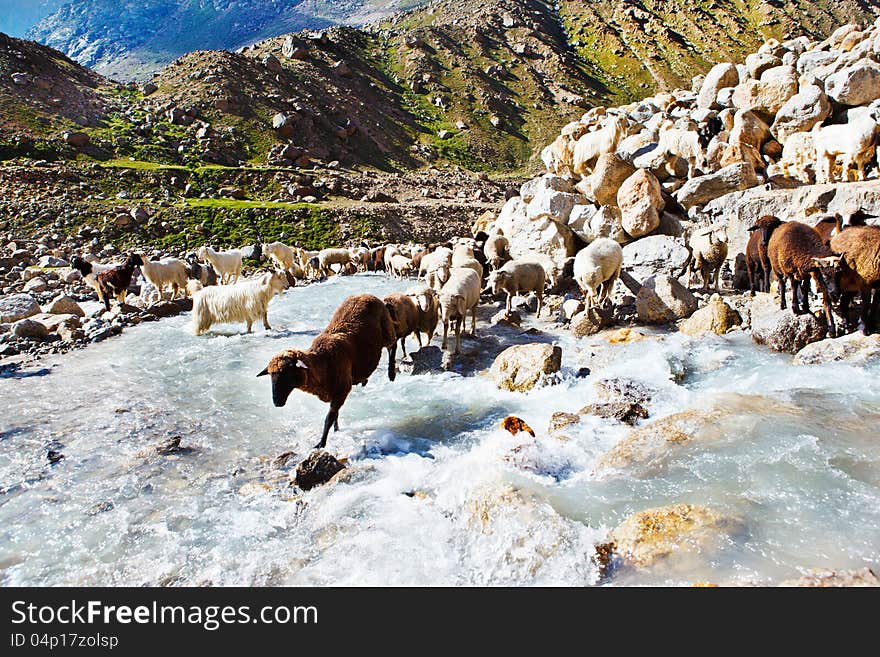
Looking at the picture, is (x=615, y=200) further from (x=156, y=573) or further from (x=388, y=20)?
(x=388, y=20)

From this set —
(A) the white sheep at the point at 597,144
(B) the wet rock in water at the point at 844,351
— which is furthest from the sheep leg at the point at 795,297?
(A) the white sheep at the point at 597,144

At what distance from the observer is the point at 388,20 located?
431 ft

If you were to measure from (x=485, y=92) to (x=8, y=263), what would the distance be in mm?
89737

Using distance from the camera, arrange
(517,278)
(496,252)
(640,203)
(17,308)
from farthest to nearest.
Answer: (496,252)
(640,203)
(17,308)
(517,278)

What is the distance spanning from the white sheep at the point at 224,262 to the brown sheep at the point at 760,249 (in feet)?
63.7

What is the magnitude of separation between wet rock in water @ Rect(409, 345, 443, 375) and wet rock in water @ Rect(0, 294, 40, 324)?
13785mm

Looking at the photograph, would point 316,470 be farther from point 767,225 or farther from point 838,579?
point 767,225

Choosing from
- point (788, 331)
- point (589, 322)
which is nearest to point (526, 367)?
point (589, 322)

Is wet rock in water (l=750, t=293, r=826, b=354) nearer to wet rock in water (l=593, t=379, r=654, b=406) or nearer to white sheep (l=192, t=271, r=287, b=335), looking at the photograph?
wet rock in water (l=593, t=379, r=654, b=406)

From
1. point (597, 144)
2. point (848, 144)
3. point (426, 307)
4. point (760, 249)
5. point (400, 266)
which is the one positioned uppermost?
point (597, 144)

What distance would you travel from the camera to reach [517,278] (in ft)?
47.3

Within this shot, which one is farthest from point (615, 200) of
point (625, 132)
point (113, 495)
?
point (113, 495)

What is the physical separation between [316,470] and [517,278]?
945 centimetres

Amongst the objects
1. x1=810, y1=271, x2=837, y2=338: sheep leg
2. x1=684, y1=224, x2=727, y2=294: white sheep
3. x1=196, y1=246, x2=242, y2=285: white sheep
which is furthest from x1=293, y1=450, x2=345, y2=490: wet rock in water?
x1=196, y1=246, x2=242, y2=285: white sheep
